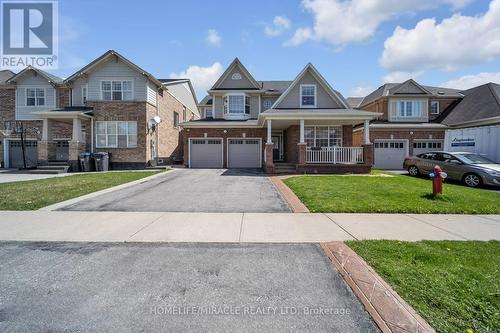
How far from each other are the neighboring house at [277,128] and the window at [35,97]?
41.6ft

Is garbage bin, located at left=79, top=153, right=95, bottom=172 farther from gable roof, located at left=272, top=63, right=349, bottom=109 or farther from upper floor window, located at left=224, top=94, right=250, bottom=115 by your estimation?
gable roof, located at left=272, top=63, right=349, bottom=109

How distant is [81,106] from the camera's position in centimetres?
2136

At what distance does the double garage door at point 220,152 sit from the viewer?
21.5 meters

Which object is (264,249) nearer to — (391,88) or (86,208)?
(86,208)

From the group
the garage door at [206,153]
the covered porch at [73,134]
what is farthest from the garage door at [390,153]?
the covered porch at [73,134]

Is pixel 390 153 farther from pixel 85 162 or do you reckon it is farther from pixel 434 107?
pixel 85 162

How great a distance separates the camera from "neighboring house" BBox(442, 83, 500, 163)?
14547 mm

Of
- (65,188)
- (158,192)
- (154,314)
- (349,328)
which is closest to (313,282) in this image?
(349,328)

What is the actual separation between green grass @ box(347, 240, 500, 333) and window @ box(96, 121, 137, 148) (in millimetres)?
19228

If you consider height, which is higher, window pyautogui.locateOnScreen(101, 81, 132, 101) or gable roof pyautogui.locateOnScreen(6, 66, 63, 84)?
gable roof pyautogui.locateOnScreen(6, 66, 63, 84)

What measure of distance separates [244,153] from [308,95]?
6829 mm

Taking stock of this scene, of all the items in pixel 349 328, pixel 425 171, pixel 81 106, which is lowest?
pixel 349 328

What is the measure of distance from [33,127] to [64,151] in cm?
349

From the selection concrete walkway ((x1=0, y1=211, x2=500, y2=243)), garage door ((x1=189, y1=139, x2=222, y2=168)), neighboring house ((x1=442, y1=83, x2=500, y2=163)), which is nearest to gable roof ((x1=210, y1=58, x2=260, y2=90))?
garage door ((x1=189, y1=139, x2=222, y2=168))
